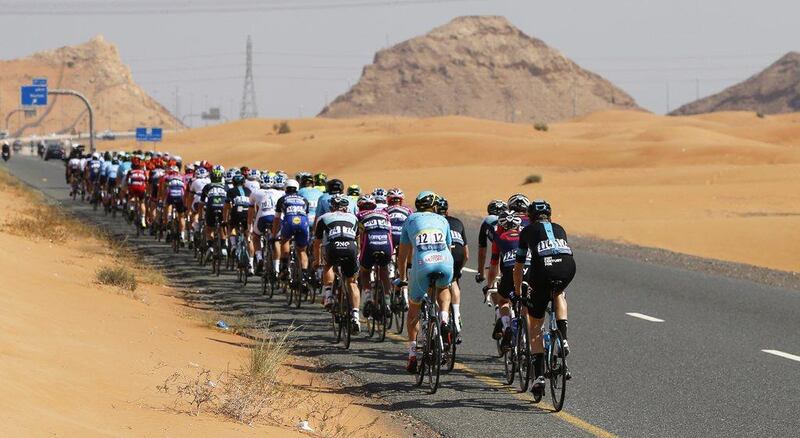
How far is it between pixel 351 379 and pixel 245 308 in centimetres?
561

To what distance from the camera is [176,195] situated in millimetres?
26750

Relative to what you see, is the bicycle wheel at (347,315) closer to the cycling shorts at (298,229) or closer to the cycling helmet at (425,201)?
the cycling helmet at (425,201)

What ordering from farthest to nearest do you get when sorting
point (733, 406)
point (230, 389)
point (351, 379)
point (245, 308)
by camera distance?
point (245, 308), point (351, 379), point (733, 406), point (230, 389)

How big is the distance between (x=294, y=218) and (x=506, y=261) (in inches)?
227

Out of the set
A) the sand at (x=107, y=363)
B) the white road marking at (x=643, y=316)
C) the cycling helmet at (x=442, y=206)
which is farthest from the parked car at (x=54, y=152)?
the cycling helmet at (x=442, y=206)

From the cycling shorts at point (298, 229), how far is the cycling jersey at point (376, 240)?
3.44 metres

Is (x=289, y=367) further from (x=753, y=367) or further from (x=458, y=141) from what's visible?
(x=458, y=141)

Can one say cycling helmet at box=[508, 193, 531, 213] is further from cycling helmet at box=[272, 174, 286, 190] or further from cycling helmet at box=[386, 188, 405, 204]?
cycling helmet at box=[272, 174, 286, 190]

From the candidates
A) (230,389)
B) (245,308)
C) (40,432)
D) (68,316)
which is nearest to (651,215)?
(245,308)

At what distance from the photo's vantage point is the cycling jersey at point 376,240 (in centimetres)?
1476

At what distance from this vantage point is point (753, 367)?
1369 cm

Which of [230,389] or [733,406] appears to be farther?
[733,406]

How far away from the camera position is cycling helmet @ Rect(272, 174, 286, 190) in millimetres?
19984

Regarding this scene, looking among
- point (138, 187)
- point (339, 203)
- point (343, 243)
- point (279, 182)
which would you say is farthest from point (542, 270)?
point (138, 187)
